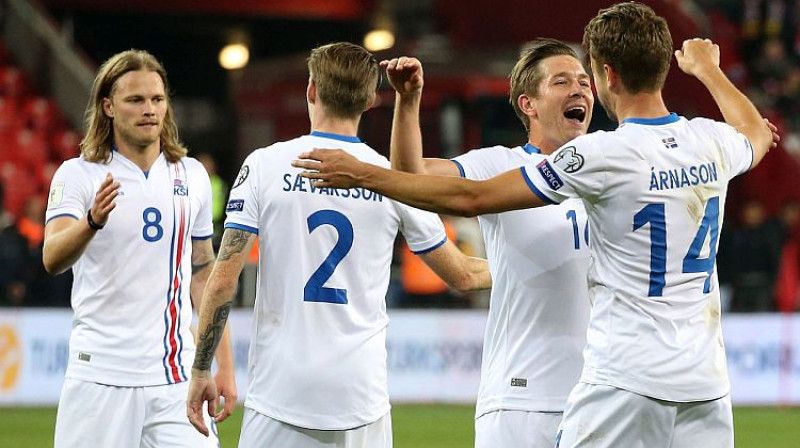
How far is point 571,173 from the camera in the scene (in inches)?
168

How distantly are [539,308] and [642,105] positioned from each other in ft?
3.25

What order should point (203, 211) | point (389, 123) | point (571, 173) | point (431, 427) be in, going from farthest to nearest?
point (389, 123), point (431, 427), point (203, 211), point (571, 173)

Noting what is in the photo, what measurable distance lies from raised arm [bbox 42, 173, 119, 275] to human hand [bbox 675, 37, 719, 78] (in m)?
2.24

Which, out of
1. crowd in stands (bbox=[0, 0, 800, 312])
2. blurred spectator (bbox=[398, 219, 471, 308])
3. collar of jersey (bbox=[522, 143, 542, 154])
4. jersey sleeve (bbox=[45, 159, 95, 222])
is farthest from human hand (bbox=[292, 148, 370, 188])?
blurred spectator (bbox=[398, 219, 471, 308])

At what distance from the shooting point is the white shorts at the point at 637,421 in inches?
168

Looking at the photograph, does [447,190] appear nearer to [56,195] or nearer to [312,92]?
[312,92]

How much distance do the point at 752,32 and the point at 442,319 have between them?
10812mm

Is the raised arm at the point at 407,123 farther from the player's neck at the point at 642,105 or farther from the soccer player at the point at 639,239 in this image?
the player's neck at the point at 642,105

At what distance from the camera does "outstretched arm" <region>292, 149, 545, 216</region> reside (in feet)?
13.9

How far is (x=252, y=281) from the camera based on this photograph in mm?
15078

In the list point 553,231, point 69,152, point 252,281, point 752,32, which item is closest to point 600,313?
point 553,231

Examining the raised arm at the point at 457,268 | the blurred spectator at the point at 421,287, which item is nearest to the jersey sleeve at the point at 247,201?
the raised arm at the point at 457,268

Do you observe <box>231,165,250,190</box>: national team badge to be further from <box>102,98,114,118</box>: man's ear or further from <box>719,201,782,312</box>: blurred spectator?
<box>719,201,782,312</box>: blurred spectator

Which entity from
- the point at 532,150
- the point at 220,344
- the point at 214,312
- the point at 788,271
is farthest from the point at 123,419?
the point at 788,271
